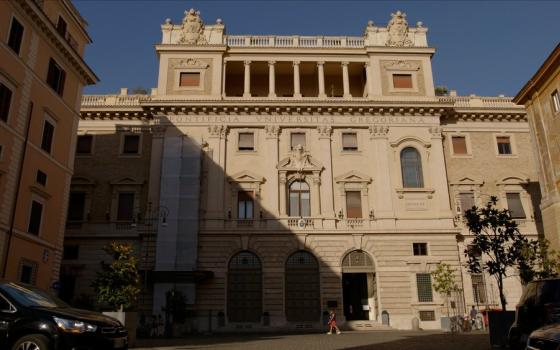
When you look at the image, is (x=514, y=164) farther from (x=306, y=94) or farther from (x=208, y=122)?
(x=208, y=122)

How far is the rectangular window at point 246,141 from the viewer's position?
111ft

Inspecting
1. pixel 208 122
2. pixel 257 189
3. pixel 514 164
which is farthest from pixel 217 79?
pixel 514 164

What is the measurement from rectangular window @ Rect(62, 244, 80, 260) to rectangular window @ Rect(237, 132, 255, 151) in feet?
42.2

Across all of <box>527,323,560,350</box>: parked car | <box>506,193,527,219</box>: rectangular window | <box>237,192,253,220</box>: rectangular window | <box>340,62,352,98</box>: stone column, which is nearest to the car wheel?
<box>527,323,560,350</box>: parked car

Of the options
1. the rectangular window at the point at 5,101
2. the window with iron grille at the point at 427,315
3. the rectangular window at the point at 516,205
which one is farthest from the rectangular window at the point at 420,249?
the rectangular window at the point at 5,101

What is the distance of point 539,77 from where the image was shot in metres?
26.5

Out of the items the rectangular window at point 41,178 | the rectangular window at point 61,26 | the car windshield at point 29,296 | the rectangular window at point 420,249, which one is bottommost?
the car windshield at point 29,296

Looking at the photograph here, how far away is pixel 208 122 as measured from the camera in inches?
1335

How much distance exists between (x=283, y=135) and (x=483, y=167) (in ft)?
48.1

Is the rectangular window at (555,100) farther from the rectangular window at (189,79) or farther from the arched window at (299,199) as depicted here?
the rectangular window at (189,79)

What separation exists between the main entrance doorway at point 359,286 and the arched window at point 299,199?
419 cm

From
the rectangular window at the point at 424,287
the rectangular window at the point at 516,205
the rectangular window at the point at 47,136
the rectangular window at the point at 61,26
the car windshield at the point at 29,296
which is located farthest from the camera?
the rectangular window at the point at 516,205

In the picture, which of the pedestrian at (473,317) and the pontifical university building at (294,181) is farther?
the pontifical university building at (294,181)

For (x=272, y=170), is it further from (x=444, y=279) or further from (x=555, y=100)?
(x=555, y=100)
